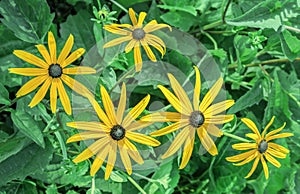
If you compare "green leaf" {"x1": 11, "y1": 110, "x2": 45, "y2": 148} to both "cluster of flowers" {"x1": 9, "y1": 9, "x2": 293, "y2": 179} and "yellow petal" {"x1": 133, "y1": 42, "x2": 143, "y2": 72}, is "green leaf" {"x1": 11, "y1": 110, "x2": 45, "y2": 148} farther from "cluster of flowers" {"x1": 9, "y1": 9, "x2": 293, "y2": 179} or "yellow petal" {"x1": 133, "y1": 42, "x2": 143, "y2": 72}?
"yellow petal" {"x1": 133, "y1": 42, "x2": 143, "y2": 72}

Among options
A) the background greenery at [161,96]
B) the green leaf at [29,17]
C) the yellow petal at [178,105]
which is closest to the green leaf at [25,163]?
the background greenery at [161,96]

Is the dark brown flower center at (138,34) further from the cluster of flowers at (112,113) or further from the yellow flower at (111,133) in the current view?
the yellow flower at (111,133)

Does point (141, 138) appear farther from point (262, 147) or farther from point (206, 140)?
point (262, 147)

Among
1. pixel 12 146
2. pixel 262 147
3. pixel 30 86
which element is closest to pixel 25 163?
pixel 12 146

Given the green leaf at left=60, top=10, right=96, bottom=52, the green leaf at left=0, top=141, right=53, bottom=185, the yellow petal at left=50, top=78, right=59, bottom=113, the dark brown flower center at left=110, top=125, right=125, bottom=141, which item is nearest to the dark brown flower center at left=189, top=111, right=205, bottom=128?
the dark brown flower center at left=110, top=125, right=125, bottom=141

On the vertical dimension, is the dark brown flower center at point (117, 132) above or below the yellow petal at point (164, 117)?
below

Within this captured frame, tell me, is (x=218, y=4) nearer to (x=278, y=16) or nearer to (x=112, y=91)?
(x=278, y=16)
